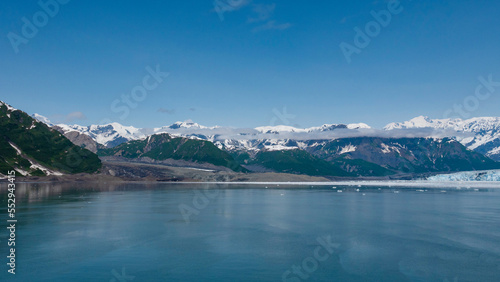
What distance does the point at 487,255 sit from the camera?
144 feet

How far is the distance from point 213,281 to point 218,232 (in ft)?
87.5

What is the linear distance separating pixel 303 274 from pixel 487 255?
25.3m

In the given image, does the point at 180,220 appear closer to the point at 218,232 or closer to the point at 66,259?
the point at 218,232

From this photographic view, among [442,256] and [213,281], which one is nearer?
[213,281]

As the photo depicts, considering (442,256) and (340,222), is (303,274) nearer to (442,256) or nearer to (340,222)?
(442,256)

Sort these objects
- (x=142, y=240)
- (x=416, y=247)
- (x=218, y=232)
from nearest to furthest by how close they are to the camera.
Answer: (x=416, y=247), (x=142, y=240), (x=218, y=232)

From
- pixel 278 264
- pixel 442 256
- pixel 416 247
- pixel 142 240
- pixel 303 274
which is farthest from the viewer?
pixel 142 240

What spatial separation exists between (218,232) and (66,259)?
24.8 meters

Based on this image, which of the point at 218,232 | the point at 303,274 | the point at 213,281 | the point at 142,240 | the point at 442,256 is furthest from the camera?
the point at 218,232

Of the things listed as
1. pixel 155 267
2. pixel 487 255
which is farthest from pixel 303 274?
pixel 487 255

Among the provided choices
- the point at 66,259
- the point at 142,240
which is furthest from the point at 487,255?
the point at 66,259

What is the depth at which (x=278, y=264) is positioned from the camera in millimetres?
39438

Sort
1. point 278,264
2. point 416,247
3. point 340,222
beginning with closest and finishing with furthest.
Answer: point 278,264, point 416,247, point 340,222

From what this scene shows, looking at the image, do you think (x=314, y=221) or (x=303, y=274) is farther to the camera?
(x=314, y=221)
